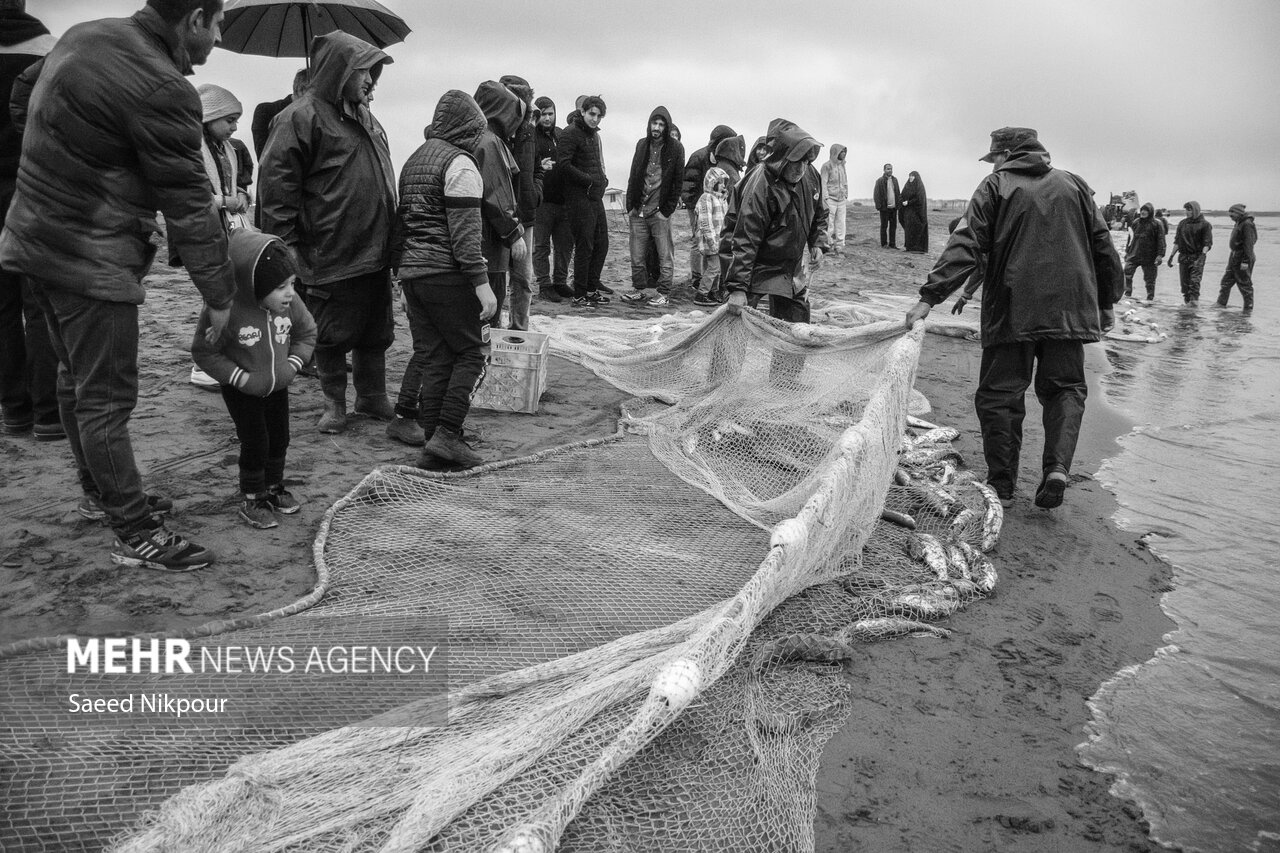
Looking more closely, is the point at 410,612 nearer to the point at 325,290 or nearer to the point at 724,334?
the point at 325,290

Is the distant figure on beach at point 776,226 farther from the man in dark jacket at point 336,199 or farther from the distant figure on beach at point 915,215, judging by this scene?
the distant figure on beach at point 915,215

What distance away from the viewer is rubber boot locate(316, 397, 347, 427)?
483cm

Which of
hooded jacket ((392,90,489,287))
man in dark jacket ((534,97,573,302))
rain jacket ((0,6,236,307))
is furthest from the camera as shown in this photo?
man in dark jacket ((534,97,573,302))

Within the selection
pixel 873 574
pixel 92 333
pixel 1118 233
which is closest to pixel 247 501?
pixel 92 333

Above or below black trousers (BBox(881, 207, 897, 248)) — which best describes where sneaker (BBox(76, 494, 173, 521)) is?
below

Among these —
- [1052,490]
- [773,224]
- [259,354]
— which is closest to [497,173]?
[773,224]

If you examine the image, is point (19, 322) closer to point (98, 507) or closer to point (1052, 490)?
point (98, 507)

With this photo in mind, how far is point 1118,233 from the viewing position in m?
46.9

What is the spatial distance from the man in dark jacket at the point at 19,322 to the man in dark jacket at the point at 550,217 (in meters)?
5.11

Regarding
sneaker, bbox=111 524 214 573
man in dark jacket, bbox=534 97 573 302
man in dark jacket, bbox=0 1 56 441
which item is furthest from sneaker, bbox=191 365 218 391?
man in dark jacket, bbox=534 97 573 302

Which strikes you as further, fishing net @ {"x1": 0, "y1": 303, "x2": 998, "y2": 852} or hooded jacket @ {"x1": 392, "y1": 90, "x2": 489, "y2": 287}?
hooded jacket @ {"x1": 392, "y1": 90, "x2": 489, "y2": 287}

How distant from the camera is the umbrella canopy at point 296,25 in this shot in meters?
5.80

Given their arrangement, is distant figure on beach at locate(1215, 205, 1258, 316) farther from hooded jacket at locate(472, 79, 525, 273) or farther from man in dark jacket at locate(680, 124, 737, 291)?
hooded jacket at locate(472, 79, 525, 273)

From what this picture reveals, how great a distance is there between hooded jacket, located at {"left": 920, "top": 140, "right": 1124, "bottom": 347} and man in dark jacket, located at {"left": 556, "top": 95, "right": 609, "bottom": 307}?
537 centimetres
